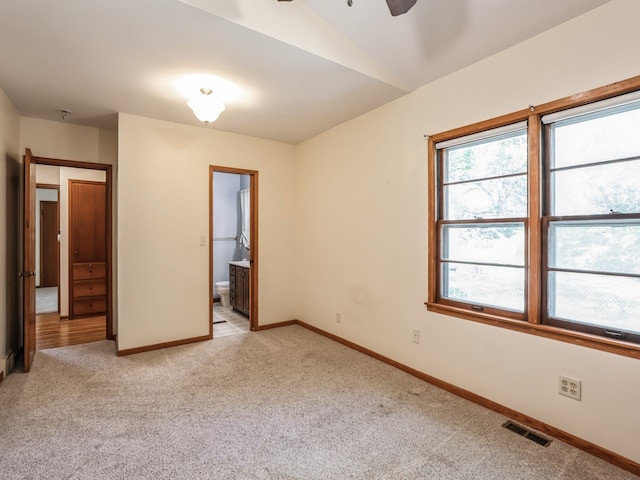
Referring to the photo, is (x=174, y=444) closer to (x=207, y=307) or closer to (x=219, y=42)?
(x=207, y=307)

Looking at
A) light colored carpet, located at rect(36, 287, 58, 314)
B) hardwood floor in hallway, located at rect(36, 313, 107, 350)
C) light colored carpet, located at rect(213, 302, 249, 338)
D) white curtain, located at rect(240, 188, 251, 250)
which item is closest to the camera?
hardwood floor in hallway, located at rect(36, 313, 107, 350)

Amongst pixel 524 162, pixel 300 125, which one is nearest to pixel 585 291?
pixel 524 162

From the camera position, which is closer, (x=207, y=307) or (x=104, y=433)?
(x=104, y=433)

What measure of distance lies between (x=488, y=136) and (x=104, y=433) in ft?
11.0

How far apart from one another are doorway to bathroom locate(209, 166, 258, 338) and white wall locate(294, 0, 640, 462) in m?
0.67

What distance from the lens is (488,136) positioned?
2549 millimetres

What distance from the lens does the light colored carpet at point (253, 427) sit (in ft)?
6.10

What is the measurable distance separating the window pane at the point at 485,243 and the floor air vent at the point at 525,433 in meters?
1.09

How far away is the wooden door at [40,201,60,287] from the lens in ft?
25.4

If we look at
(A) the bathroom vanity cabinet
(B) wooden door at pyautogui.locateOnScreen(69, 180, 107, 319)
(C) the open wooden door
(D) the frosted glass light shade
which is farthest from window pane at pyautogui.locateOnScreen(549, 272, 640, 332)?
(B) wooden door at pyautogui.locateOnScreen(69, 180, 107, 319)

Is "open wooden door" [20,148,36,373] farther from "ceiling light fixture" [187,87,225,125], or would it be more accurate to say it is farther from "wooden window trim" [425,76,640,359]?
"wooden window trim" [425,76,640,359]

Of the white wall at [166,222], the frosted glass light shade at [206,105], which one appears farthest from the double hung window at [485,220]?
the white wall at [166,222]

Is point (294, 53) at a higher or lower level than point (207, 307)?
higher

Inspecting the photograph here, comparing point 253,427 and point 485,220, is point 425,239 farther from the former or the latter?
point 253,427
